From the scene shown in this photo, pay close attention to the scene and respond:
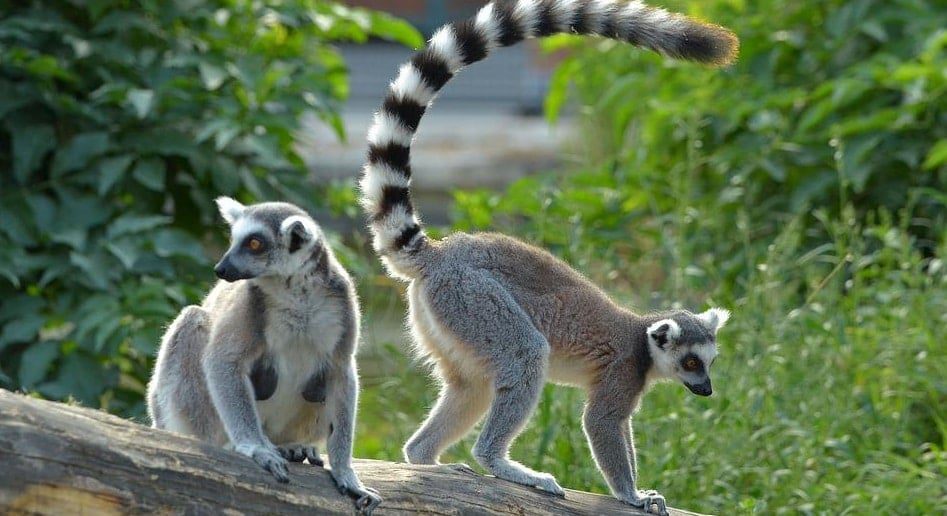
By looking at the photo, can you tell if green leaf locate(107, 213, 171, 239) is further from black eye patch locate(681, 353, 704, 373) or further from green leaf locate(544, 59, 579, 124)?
green leaf locate(544, 59, 579, 124)

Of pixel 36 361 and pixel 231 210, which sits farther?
pixel 36 361

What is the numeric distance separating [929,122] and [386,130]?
14.7ft

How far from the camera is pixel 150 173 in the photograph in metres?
6.16

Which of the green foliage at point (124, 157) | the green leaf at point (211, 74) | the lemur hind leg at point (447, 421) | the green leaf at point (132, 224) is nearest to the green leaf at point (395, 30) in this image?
the green foliage at point (124, 157)

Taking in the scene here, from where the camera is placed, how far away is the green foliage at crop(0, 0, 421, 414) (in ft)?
18.9

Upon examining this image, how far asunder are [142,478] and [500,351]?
1.62 metres

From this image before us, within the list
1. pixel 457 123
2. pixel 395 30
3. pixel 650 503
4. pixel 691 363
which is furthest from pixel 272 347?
pixel 457 123

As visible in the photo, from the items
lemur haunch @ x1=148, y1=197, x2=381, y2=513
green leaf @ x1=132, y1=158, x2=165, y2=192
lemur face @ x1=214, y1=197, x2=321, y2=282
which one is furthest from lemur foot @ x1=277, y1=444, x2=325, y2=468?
green leaf @ x1=132, y1=158, x2=165, y2=192

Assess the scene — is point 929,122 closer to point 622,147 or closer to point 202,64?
point 622,147

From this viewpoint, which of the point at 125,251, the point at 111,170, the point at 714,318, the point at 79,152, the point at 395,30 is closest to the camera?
the point at 714,318

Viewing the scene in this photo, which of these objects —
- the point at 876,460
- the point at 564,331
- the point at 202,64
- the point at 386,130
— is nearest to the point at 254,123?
the point at 202,64

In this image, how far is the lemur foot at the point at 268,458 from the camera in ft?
11.2

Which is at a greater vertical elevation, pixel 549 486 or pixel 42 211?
pixel 549 486

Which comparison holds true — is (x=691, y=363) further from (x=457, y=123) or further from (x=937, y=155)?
(x=457, y=123)
